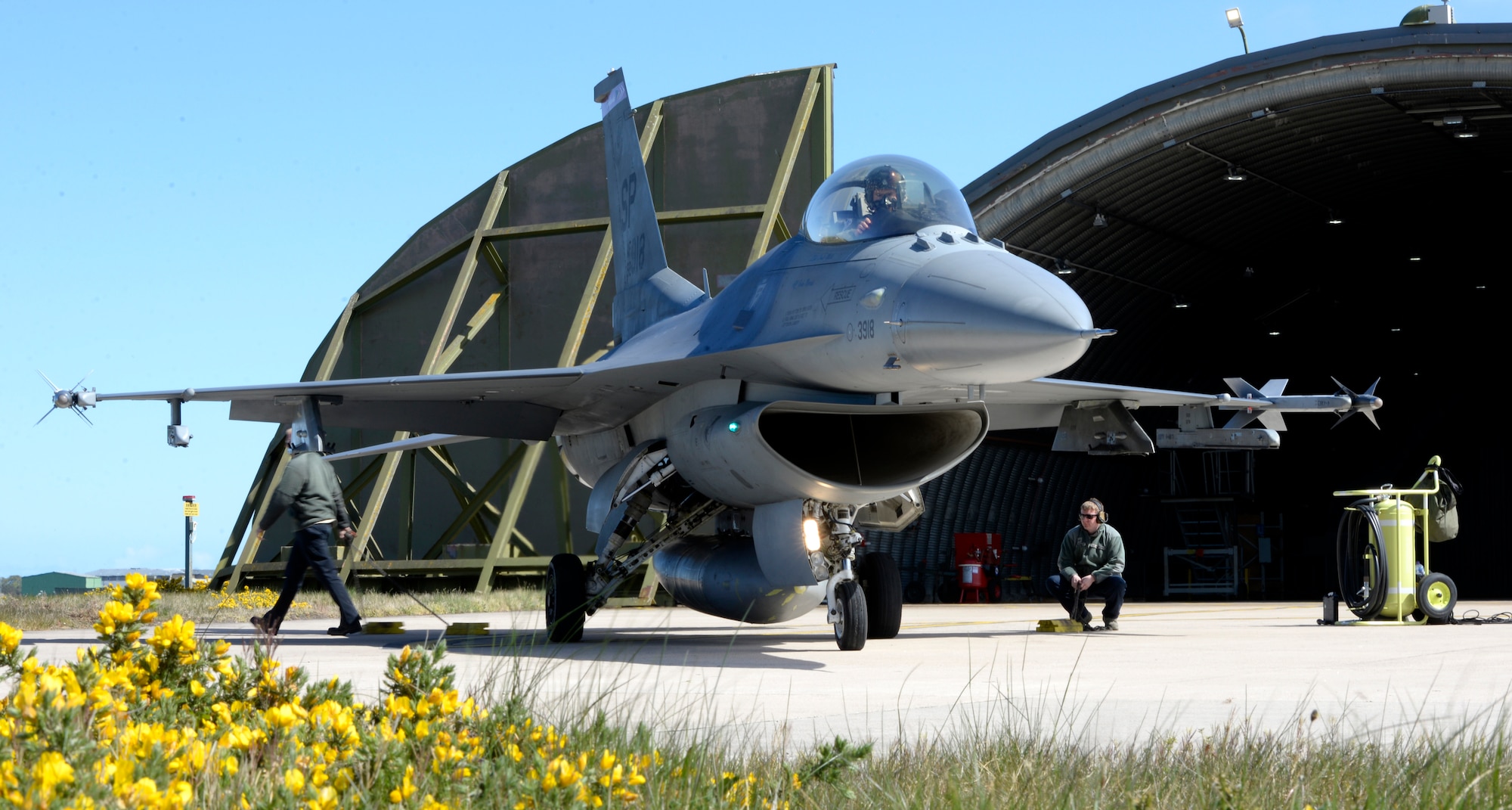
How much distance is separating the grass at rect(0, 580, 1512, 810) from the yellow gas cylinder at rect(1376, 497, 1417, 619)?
861 centimetres

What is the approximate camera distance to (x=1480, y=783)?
309cm

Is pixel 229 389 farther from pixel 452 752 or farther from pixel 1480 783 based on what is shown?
pixel 1480 783

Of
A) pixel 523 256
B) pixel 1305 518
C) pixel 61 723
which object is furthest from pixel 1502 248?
pixel 61 723

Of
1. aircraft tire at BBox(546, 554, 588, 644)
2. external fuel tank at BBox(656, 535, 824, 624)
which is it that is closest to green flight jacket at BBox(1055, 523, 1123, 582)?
external fuel tank at BBox(656, 535, 824, 624)

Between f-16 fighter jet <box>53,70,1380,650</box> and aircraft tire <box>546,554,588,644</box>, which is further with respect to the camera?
aircraft tire <box>546,554,588,644</box>

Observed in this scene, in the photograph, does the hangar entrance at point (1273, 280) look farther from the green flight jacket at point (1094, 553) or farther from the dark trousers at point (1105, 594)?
the dark trousers at point (1105, 594)

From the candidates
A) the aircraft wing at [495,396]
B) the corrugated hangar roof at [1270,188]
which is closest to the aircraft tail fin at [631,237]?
the aircraft wing at [495,396]

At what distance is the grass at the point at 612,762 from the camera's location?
2561 millimetres

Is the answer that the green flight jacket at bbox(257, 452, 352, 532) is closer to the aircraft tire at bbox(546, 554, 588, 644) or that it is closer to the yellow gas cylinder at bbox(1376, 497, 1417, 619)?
the aircraft tire at bbox(546, 554, 588, 644)

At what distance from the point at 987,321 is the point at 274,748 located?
183 inches

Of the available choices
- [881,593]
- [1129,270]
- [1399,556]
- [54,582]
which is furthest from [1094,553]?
[54,582]

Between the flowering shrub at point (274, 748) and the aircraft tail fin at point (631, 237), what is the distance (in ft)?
27.0

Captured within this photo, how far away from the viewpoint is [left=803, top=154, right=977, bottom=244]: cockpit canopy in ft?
26.2

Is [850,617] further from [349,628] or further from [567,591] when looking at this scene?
[349,628]
